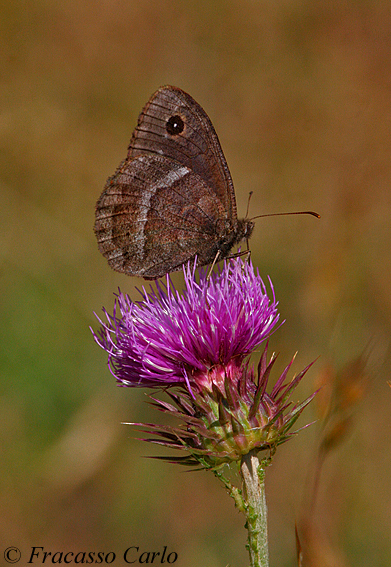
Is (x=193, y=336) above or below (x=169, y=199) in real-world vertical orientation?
below

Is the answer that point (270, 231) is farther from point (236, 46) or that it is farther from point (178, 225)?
point (236, 46)

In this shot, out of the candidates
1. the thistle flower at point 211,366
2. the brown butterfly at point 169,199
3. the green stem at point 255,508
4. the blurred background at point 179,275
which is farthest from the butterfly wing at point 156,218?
the green stem at point 255,508

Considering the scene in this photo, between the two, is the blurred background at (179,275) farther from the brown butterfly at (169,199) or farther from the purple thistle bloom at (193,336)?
the brown butterfly at (169,199)

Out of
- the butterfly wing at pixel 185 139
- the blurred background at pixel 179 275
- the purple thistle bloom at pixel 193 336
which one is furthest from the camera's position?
the blurred background at pixel 179 275

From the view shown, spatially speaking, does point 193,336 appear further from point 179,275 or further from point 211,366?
point 179,275

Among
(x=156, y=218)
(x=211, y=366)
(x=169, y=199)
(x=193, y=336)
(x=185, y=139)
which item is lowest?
(x=211, y=366)

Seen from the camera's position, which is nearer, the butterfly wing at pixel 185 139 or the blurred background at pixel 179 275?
the butterfly wing at pixel 185 139

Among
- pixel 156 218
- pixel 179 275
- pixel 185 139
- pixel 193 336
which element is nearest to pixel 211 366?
pixel 193 336

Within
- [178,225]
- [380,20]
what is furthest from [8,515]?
[380,20]

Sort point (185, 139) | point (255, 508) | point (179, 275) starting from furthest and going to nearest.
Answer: point (179, 275) → point (185, 139) → point (255, 508)
